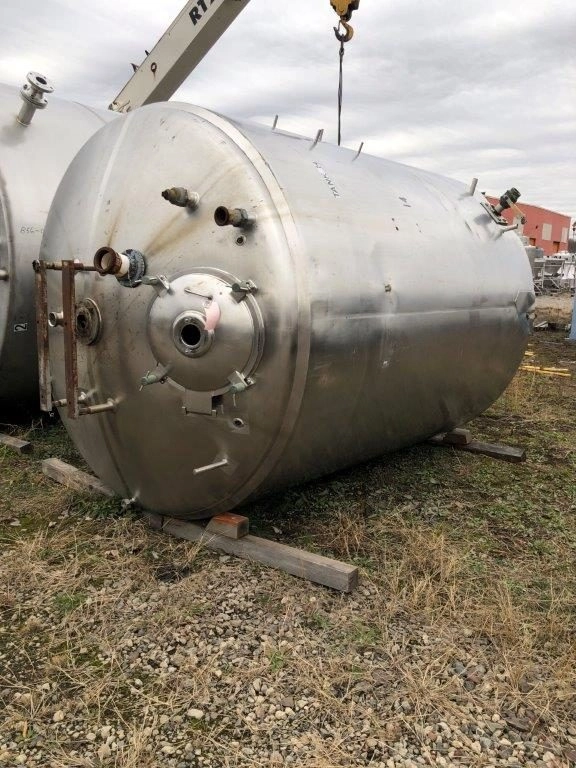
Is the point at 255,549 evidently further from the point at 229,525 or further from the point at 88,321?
the point at 88,321

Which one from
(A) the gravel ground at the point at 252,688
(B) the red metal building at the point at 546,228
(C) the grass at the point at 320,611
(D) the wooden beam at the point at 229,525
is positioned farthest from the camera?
(B) the red metal building at the point at 546,228

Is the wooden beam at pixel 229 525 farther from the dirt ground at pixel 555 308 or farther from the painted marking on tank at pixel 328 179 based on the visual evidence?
the dirt ground at pixel 555 308

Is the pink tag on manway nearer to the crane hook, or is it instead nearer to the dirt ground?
the crane hook

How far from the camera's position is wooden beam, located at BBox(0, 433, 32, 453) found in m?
4.20

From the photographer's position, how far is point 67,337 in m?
2.63

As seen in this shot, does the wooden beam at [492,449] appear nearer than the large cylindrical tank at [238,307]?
No

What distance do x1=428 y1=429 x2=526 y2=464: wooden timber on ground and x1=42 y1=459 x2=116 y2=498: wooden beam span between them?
222 centimetres

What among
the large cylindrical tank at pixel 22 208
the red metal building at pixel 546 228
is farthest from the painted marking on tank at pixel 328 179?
the red metal building at pixel 546 228

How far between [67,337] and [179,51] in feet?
11.0

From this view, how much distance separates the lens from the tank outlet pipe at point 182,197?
2543 mm

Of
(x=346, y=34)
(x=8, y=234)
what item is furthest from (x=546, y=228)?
(x=8, y=234)

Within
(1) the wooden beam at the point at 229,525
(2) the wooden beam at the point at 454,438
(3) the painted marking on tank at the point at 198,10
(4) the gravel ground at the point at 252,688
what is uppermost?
(3) the painted marking on tank at the point at 198,10

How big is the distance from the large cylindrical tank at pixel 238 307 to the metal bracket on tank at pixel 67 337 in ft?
0.35

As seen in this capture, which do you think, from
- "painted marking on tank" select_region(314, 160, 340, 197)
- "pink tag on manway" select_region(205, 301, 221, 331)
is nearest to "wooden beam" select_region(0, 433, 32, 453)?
"pink tag on manway" select_region(205, 301, 221, 331)
